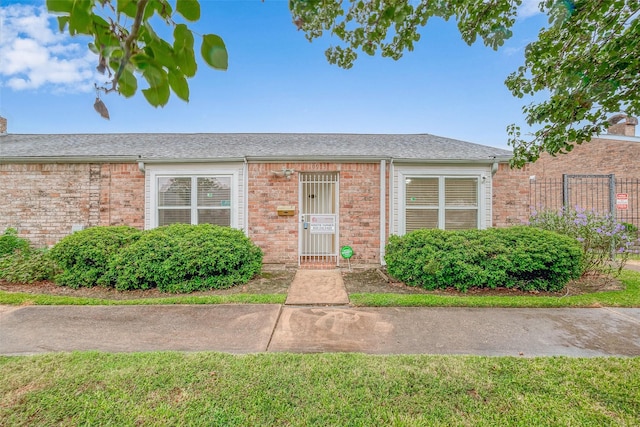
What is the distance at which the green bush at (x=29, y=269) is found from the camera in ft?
18.3

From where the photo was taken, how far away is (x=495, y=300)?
4.54 m

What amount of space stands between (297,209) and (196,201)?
8.74 feet

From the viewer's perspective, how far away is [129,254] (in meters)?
5.27

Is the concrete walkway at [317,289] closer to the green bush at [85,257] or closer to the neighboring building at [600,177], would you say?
the green bush at [85,257]

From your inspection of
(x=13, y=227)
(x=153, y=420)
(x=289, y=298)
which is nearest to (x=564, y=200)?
(x=289, y=298)

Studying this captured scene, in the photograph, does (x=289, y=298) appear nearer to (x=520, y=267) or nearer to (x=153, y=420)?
(x=153, y=420)

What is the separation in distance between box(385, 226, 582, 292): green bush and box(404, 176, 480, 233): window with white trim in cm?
178

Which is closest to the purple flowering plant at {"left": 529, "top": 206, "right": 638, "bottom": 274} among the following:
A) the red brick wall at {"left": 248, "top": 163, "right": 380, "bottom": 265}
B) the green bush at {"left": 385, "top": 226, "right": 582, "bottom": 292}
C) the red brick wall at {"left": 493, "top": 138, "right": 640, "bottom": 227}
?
the red brick wall at {"left": 493, "top": 138, "right": 640, "bottom": 227}

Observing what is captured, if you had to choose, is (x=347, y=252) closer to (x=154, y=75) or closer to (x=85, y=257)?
(x=85, y=257)

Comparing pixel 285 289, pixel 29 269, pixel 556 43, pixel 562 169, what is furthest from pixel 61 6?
pixel 562 169

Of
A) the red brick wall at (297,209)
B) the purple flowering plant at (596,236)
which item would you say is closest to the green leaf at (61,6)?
the red brick wall at (297,209)

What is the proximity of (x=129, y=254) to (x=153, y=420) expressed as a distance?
417cm

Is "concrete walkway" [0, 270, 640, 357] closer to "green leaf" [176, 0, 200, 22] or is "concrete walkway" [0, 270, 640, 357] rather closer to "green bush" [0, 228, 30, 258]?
"green leaf" [176, 0, 200, 22]

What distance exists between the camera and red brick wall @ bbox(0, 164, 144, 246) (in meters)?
7.26
